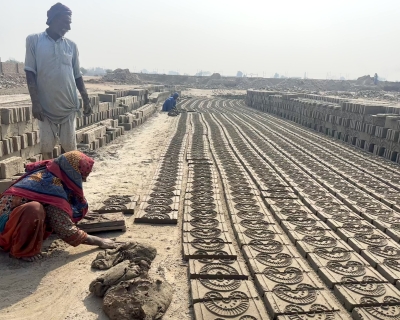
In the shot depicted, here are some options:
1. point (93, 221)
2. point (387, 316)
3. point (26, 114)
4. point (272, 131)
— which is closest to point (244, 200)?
point (93, 221)

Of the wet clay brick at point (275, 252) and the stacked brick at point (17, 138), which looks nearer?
the wet clay brick at point (275, 252)

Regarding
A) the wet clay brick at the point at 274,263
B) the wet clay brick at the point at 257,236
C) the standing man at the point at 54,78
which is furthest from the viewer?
the standing man at the point at 54,78

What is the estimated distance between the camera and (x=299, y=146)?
9023 mm

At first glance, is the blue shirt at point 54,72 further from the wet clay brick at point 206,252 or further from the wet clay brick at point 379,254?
the wet clay brick at point 379,254

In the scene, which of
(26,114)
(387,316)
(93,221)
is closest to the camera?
(387,316)

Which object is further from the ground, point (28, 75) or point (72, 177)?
point (28, 75)

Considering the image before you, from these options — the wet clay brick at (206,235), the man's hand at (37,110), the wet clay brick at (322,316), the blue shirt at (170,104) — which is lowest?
the wet clay brick at (322,316)

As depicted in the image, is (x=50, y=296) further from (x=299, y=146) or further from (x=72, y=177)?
(x=299, y=146)

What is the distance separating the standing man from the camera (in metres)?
3.90

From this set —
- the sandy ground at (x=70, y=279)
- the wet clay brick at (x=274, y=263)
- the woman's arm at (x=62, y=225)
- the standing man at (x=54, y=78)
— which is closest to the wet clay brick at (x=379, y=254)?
the wet clay brick at (x=274, y=263)

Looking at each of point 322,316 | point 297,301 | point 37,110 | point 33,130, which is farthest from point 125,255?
point 33,130

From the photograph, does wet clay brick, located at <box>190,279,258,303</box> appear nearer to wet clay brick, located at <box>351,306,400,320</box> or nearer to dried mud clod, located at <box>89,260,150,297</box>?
dried mud clod, located at <box>89,260,150,297</box>

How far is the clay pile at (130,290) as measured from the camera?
7.34 ft

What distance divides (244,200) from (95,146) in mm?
4910
